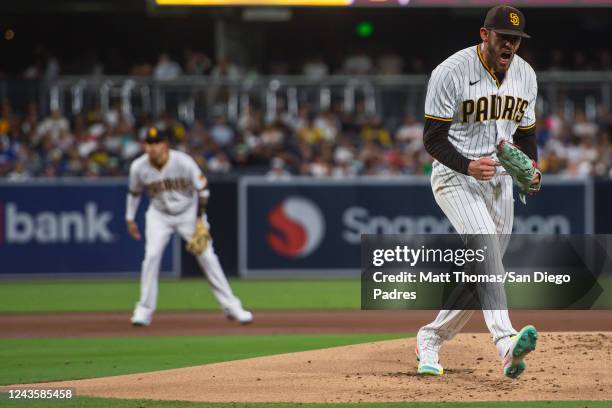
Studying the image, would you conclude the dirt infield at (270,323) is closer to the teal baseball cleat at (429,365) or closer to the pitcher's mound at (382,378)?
the pitcher's mound at (382,378)

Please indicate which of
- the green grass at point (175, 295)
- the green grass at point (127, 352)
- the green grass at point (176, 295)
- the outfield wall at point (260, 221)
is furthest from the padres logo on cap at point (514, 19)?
the outfield wall at point (260, 221)

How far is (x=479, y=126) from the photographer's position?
6.41 m

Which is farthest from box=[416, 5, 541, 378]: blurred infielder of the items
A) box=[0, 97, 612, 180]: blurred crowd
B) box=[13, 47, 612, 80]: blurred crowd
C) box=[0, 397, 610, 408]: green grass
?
box=[13, 47, 612, 80]: blurred crowd

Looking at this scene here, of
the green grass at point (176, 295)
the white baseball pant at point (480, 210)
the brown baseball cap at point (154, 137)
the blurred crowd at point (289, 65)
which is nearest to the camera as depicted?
the white baseball pant at point (480, 210)

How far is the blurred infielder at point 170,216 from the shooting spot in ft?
34.7

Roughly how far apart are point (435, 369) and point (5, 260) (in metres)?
10.7

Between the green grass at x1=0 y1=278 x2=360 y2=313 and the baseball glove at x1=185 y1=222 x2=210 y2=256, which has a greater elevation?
the baseball glove at x1=185 y1=222 x2=210 y2=256

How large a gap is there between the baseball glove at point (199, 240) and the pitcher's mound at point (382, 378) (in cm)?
297

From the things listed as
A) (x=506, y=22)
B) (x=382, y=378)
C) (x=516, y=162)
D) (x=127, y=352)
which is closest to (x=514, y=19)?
(x=506, y=22)

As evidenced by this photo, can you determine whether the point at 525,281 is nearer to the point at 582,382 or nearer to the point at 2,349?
the point at 582,382

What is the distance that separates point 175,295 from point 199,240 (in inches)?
146

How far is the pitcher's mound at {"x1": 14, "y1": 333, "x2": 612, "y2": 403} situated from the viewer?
616 centimetres

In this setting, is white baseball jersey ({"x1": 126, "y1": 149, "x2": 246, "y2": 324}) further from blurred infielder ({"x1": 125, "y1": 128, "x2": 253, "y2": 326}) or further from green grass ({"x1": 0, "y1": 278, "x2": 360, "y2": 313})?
green grass ({"x1": 0, "y1": 278, "x2": 360, "y2": 313})

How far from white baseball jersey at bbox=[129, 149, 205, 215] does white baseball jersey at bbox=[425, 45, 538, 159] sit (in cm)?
466
